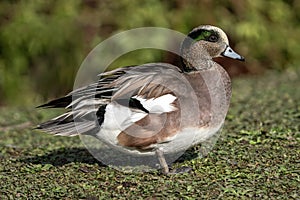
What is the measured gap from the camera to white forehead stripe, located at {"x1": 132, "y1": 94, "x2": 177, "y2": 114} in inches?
129

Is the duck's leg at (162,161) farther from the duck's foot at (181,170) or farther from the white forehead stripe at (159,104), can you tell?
the white forehead stripe at (159,104)

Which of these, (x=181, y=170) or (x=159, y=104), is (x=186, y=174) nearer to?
(x=181, y=170)

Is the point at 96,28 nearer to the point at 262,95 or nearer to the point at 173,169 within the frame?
the point at 262,95

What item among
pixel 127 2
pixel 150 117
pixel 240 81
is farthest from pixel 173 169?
pixel 127 2

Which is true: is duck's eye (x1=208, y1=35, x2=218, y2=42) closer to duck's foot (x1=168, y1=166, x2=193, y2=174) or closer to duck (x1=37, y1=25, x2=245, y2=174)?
duck (x1=37, y1=25, x2=245, y2=174)

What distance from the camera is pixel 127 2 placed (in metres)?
6.82

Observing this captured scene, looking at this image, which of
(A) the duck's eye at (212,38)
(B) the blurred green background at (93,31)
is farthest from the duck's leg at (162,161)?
(B) the blurred green background at (93,31)

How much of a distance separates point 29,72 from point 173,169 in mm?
3484

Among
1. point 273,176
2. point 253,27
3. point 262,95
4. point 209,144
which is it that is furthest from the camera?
point 253,27

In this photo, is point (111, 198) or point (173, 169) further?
point (173, 169)

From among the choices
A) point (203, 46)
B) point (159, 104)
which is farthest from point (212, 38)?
point (159, 104)

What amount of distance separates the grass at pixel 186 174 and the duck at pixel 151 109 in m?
0.20

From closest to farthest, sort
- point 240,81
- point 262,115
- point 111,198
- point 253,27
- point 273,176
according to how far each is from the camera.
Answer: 1. point 111,198
2. point 273,176
3. point 262,115
4. point 240,81
5. point 253,27

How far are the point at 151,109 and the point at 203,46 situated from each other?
20.3 inches
